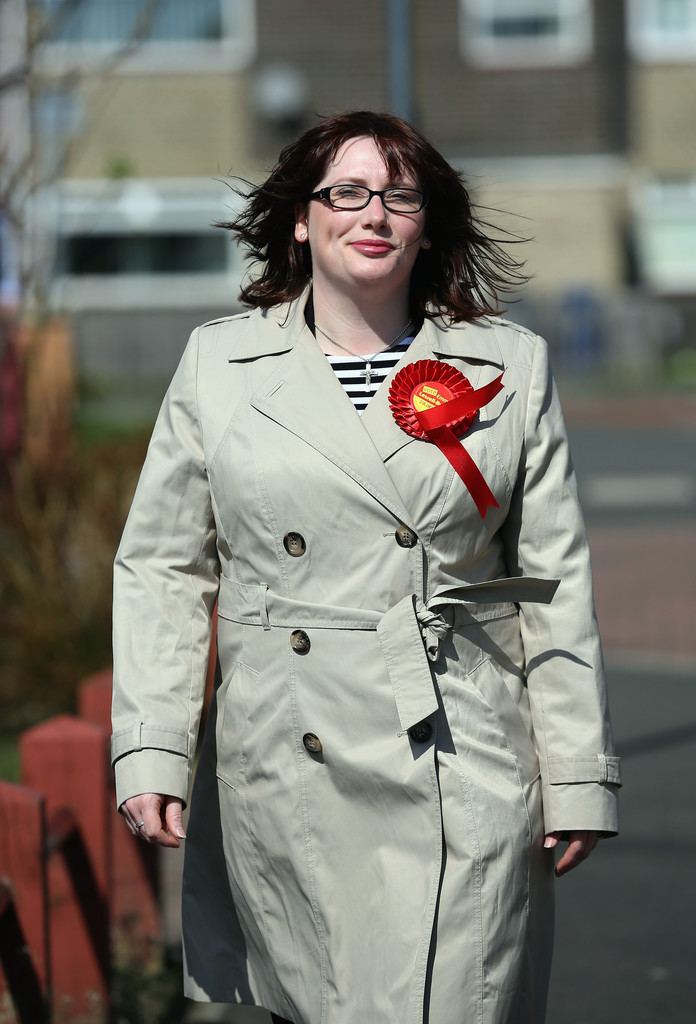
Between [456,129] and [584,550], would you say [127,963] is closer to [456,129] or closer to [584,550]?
[584,550]

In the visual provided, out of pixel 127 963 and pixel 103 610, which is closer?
pixel 127 963

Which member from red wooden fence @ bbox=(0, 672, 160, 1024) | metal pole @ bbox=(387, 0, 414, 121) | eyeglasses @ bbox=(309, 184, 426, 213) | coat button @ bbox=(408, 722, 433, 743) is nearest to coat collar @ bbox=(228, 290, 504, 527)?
eyeglasses @ bbox=(309, 184, 426, 213)

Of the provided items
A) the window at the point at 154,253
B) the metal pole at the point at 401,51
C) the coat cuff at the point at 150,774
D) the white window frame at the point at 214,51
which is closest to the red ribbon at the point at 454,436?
the coat cuff at the point at 150,774

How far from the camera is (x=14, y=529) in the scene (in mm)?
6754

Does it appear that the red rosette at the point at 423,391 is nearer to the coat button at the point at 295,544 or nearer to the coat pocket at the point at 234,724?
the coat button at the point at 295,544

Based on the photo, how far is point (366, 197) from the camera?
9.39 ft

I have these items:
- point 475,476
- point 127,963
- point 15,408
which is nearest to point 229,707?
point 475,476

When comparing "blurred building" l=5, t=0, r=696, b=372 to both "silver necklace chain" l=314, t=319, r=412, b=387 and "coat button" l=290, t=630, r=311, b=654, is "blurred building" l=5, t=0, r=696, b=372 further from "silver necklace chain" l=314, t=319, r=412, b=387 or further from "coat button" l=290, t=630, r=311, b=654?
"coat button" l=290, t=630, r=311, b=654

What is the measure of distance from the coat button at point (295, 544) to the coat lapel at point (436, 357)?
19cm

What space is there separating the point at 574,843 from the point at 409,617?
1.54ft

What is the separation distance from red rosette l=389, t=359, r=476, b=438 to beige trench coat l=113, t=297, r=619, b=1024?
0.08ft

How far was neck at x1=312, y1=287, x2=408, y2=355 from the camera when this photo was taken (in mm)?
2938

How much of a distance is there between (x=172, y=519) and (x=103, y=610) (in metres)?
3.70

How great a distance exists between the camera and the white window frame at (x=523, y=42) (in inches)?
997
